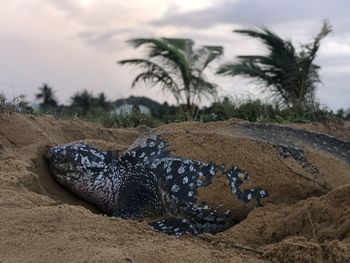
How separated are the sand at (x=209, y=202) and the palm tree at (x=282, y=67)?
632 centimetres

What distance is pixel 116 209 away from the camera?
3730 millimetres

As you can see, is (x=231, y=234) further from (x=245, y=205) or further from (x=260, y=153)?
(x=260, y=153)

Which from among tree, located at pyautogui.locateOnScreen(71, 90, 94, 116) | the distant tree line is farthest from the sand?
tree, located at pyautogui.locateOnScreen(71, 90, 94, 116)

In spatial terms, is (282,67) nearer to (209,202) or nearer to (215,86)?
(215,86)

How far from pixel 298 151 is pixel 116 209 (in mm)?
1208

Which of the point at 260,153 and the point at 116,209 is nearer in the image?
the point at 260,153

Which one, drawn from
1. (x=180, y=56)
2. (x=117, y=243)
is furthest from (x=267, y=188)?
(x=180, y=56)

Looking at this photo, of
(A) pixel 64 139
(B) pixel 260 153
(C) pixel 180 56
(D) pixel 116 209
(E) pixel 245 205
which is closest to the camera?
(E) pixel 245 205

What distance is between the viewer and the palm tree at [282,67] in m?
10.2

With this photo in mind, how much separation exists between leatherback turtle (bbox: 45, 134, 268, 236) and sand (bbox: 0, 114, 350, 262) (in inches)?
2.4

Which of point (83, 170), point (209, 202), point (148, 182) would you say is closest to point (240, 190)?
point (209, 202)

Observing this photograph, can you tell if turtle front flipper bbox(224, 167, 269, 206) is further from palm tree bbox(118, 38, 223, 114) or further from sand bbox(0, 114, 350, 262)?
palm tree bbox(118, 38, 223, 114)

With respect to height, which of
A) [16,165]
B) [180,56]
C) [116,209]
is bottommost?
[116,209]

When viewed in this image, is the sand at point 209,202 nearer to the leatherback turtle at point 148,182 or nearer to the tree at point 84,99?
the leatherback turtle at point 148,182
